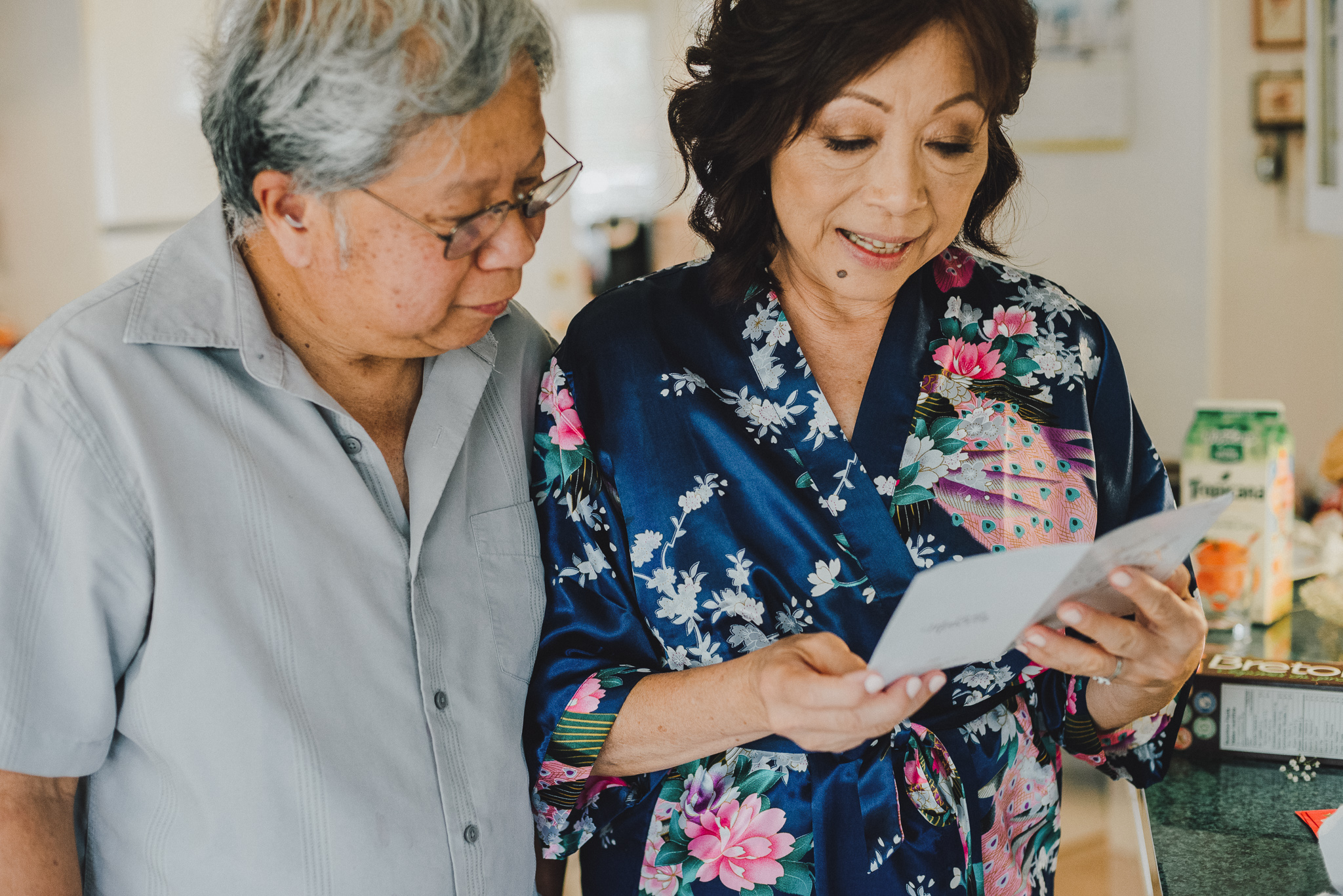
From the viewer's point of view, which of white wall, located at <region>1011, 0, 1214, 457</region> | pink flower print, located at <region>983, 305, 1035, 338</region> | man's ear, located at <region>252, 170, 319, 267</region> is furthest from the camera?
white wall, located at <region>1011, 0, 1214, 457</region>

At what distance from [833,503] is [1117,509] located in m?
0.35

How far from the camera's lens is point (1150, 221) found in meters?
3.16

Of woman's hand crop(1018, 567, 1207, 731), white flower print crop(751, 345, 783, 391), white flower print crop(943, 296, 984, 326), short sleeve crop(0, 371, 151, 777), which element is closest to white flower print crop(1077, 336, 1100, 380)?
white flower print crop(943, 296, 984, 326)

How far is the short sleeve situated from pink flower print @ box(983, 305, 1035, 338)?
0.91 m

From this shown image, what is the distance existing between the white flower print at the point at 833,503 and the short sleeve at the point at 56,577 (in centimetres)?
65

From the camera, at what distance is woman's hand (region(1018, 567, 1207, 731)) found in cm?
102

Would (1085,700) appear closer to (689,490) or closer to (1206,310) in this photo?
(689,490)

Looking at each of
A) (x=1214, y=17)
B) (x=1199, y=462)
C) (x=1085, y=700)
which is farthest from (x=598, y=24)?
(x=1085, y=700)

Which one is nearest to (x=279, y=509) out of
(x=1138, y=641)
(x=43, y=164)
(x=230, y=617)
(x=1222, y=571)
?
(x=230, y=617)

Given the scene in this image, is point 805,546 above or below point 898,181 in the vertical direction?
below

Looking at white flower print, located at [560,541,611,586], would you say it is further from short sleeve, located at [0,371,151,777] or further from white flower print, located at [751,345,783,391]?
short sleeve, located at [0,371,151,777]

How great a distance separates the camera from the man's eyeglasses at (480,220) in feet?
3.31

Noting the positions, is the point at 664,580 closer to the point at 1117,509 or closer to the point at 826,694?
the point at 826,694

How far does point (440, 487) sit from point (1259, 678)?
0.99 meters
